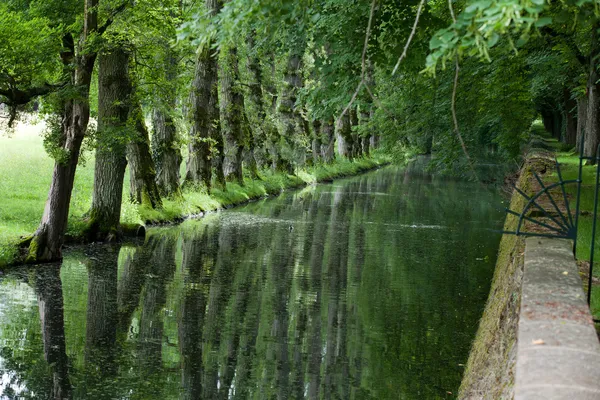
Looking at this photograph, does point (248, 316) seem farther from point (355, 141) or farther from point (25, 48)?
point (355, 141)

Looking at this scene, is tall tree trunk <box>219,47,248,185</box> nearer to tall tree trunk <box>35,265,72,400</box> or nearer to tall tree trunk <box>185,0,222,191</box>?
tall tree trunk <box>185,0,222,191</box>

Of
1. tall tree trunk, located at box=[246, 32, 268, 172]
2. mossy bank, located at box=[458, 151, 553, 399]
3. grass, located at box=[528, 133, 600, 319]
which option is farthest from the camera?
tall tree trunk, located at box=[246, 32, 268, 172]

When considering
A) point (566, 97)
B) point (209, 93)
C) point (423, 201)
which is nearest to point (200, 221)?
point (209, 93)

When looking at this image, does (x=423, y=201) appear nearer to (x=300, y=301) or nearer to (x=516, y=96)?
(x=516, y=96)

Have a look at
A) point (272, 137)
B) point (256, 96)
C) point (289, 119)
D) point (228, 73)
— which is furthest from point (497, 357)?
point (289, 119)

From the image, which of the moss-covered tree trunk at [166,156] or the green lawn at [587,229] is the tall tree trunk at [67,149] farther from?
the green lawn at [587,229]

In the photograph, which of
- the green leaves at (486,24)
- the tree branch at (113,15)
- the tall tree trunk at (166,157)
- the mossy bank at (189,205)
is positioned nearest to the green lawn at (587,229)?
the green leaves at (486,24)

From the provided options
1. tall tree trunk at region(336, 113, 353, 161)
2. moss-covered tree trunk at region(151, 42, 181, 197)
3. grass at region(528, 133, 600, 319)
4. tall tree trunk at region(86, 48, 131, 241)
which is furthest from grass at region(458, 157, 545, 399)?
tall tree trunk at region(336, 113, 353, 161)

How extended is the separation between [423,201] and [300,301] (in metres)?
22.7

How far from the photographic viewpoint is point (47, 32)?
15.1 meters

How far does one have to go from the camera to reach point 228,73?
32.1 m

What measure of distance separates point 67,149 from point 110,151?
278 cm

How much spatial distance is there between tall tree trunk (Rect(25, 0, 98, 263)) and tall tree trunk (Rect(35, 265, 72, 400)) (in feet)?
2.12

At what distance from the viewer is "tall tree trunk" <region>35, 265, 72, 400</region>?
918 centimetres
